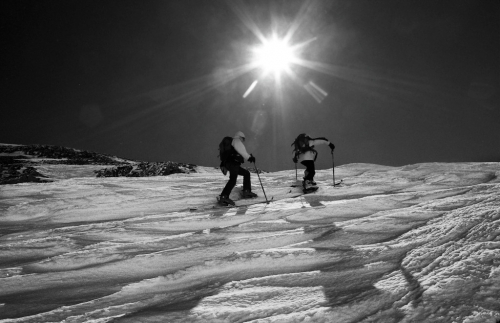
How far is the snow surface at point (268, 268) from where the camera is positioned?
185cm

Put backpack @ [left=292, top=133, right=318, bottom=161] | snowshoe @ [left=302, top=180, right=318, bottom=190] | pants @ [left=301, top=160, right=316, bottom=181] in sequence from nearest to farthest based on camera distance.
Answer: snowshoe @ [left=302, top=180, right=318, bottom=190] → pants @ [left=301, top=160, right=316, bottom=181] → backpack @ [left=292, top=133, right=318, bottom=161]

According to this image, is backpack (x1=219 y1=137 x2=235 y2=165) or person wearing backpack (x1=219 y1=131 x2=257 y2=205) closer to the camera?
person wearing backpack (x1=219 y1=131 x2=257 y2=205)

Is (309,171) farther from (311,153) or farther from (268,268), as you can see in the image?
(268,268)

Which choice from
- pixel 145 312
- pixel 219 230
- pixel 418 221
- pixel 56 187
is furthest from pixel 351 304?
pixel 56 187

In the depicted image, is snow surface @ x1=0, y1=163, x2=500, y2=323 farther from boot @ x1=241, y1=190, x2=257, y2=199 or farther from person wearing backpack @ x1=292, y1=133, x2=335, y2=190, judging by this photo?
person wearing backpack @ x1=292, y1=133, x2=335, y2=190

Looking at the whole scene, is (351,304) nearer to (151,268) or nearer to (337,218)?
(151,268)

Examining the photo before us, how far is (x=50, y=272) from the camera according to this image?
317 cm

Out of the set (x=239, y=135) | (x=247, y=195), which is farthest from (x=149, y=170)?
(x=239, y=135)

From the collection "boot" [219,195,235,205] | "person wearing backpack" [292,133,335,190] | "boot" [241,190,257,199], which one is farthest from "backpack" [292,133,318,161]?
"boot" [219,195,235,205]

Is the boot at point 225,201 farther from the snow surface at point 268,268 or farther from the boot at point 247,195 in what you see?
the snow surface at point 268,268

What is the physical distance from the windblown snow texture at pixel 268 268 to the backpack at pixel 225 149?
3.20 m

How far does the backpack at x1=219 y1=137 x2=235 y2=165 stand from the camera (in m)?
8.70

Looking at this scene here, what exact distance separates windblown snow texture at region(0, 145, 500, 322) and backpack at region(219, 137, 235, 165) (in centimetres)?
320

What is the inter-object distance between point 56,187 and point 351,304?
10.8m
